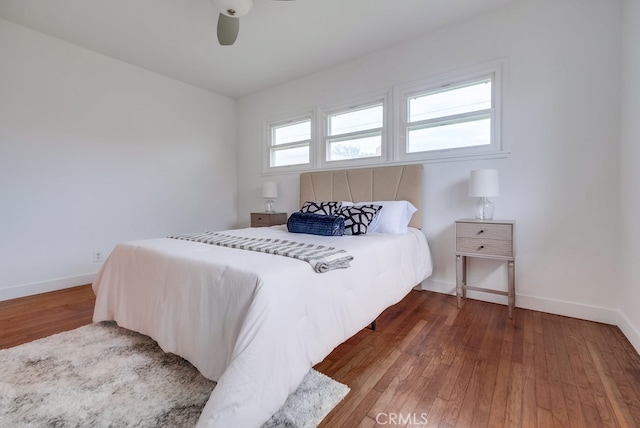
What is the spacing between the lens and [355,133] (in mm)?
3389

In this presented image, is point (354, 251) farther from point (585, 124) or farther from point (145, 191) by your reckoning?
point (145, 191)

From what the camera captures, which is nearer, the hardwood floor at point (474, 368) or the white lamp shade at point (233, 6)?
the hardwood floor at point (474, 368)

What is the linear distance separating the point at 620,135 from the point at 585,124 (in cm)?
22

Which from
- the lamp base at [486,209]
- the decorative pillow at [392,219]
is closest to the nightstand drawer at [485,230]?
the lamp base at [486,209]

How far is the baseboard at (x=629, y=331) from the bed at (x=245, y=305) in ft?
4.52

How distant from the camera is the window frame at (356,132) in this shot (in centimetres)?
313

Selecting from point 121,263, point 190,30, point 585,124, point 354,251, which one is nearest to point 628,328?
point 585,124

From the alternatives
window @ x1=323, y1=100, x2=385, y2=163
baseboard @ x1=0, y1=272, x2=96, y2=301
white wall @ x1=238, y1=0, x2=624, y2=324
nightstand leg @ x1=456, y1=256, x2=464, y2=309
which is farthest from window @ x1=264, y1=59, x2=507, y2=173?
baseboard @ x1=0, y1=272, x2=96, y2=301

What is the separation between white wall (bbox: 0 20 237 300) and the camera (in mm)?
2707

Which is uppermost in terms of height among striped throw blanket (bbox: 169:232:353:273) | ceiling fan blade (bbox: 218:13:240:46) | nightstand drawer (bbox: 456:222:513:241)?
ceiling fan blade (bbox: 218:13:240:46)

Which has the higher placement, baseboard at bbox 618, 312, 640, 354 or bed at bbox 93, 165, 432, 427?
bed at bbox 93, 165, 432, 427

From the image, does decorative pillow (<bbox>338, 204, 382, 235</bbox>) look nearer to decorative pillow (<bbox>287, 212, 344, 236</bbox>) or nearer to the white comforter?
decorative pillow (<bbox>287, 212, 344, 236</bbox>)

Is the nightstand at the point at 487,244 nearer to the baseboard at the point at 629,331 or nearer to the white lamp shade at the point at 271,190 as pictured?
the baseboard at the point at 629,331

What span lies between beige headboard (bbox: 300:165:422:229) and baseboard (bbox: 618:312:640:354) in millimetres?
1553
